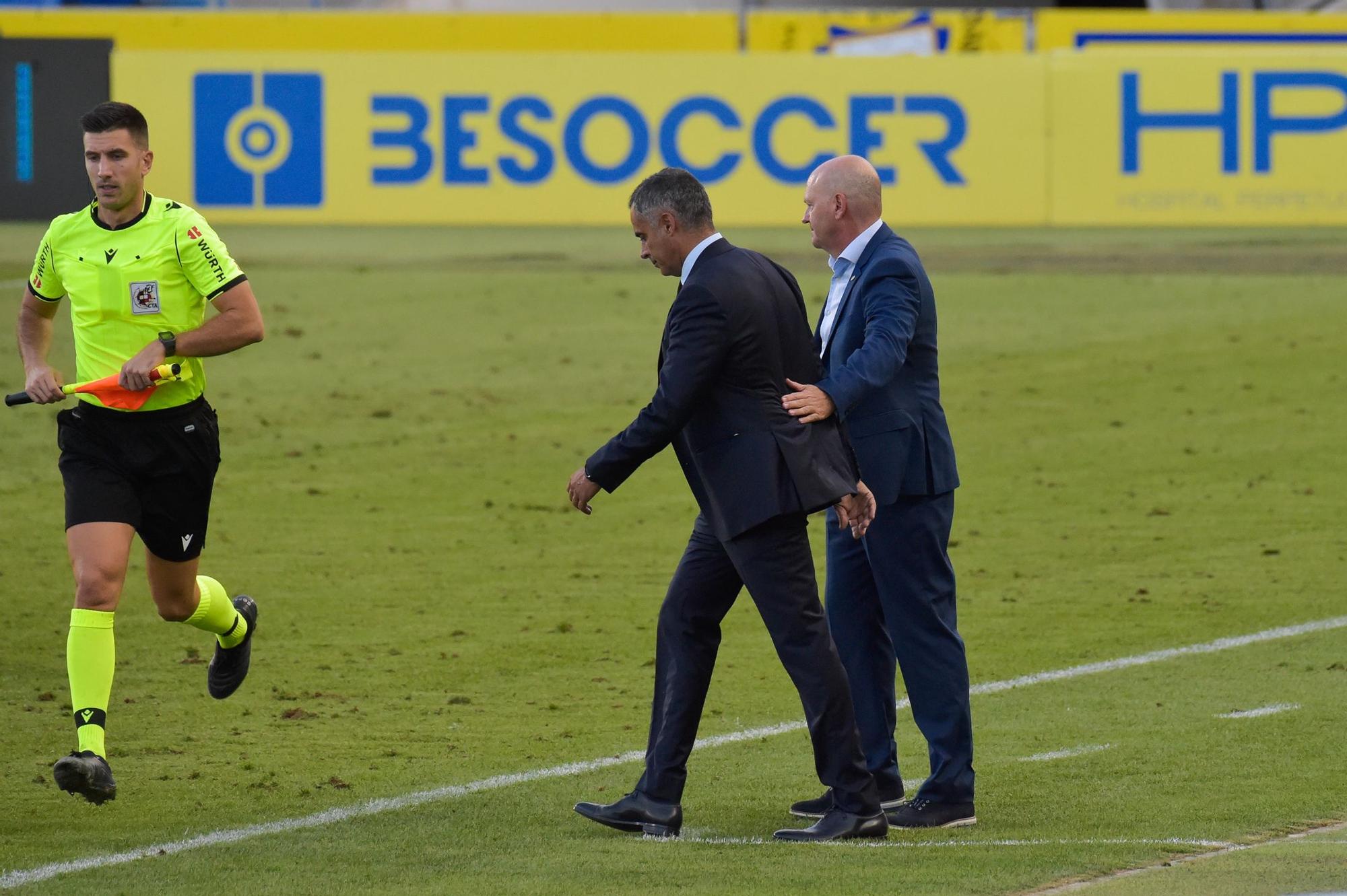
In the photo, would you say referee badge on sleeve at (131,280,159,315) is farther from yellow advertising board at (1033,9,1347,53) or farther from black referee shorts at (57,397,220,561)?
yellow advertising board at (1033,9,1347,53)

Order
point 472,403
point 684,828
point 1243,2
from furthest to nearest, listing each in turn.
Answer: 1. point 1243,2
2. point 472,403
3. point 684,828

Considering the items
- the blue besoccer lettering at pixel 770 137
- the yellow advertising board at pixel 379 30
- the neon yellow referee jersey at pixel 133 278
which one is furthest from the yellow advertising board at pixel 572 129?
the neon yellow referee jersey at pixel 133 278

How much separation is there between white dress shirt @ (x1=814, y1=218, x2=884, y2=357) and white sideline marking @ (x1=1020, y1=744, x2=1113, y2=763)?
193cm

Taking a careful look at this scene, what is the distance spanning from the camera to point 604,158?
22.9 m

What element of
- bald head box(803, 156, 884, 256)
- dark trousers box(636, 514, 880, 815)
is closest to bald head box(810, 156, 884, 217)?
bald head box(803, 156, 884, 256)

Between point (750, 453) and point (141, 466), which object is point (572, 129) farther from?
point (750, 453)

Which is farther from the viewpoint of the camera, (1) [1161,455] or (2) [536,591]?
(1) [1161,455]

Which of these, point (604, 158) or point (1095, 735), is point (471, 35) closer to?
point (604, 158)

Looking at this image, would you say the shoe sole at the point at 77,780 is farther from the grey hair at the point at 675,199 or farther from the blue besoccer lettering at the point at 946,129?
the blue besoccer lettering at the point at 946,129

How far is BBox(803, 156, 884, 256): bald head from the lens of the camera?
666cm

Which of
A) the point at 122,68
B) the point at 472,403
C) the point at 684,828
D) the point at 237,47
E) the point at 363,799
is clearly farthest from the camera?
the point at 237,47

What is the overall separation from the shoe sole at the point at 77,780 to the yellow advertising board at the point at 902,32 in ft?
73.3

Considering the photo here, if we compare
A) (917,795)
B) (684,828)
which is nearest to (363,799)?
(684,828)

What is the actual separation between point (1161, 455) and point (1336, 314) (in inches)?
221
